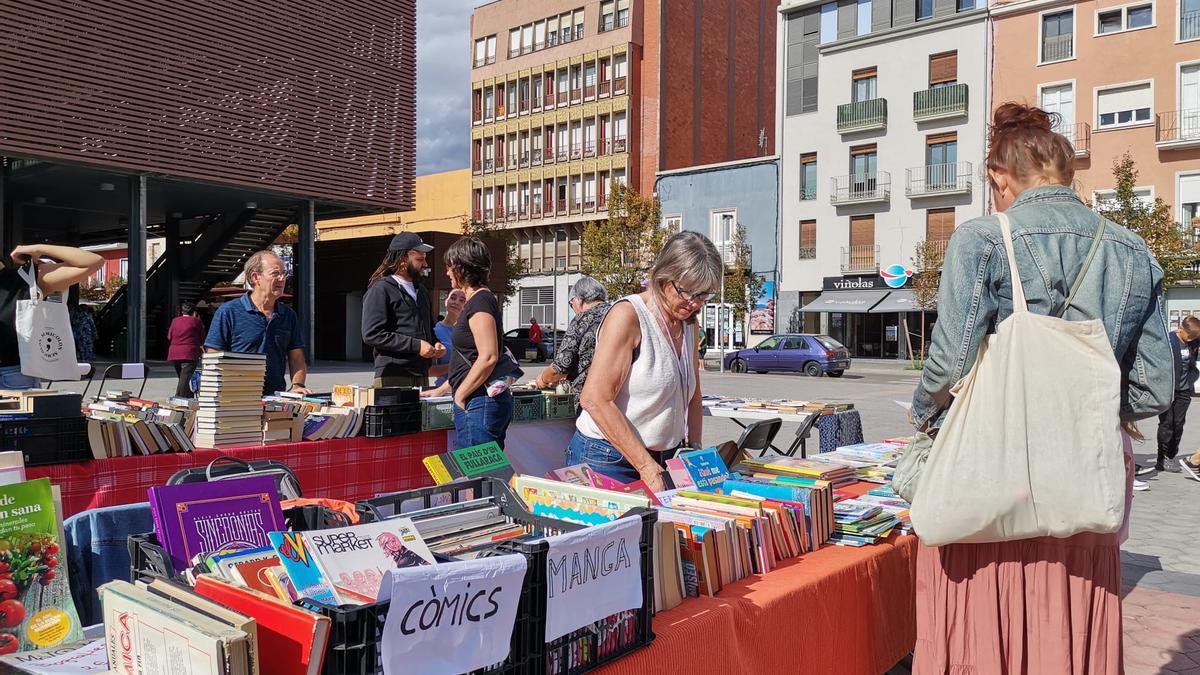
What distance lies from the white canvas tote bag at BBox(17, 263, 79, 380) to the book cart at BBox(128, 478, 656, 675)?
2616 millimetres

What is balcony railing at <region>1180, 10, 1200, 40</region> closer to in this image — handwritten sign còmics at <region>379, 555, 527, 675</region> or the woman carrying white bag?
the woman carrying white bag

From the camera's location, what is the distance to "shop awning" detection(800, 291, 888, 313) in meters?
32.4

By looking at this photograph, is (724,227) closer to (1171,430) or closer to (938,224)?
(938,224)

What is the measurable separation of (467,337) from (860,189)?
103ft

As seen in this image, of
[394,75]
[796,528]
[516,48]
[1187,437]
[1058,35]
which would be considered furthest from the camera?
[516,48]

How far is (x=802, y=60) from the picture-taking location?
3603cm

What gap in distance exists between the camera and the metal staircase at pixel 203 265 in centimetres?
2747

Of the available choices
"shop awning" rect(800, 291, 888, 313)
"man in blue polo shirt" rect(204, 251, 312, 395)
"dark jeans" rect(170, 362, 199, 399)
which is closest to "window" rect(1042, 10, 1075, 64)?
"shop awning" rect(800, 291, 888, 313)

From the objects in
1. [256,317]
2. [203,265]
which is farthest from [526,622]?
[203,265]

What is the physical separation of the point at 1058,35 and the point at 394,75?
21.9 meters

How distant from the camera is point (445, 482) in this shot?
2740 mm

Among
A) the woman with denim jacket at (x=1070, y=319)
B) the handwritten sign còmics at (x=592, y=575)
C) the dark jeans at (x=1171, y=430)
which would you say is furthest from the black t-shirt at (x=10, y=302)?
the dark jeans at (x=1171, y=430)

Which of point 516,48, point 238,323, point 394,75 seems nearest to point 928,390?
point 238,323

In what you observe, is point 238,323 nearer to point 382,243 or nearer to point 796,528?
point 796,528
